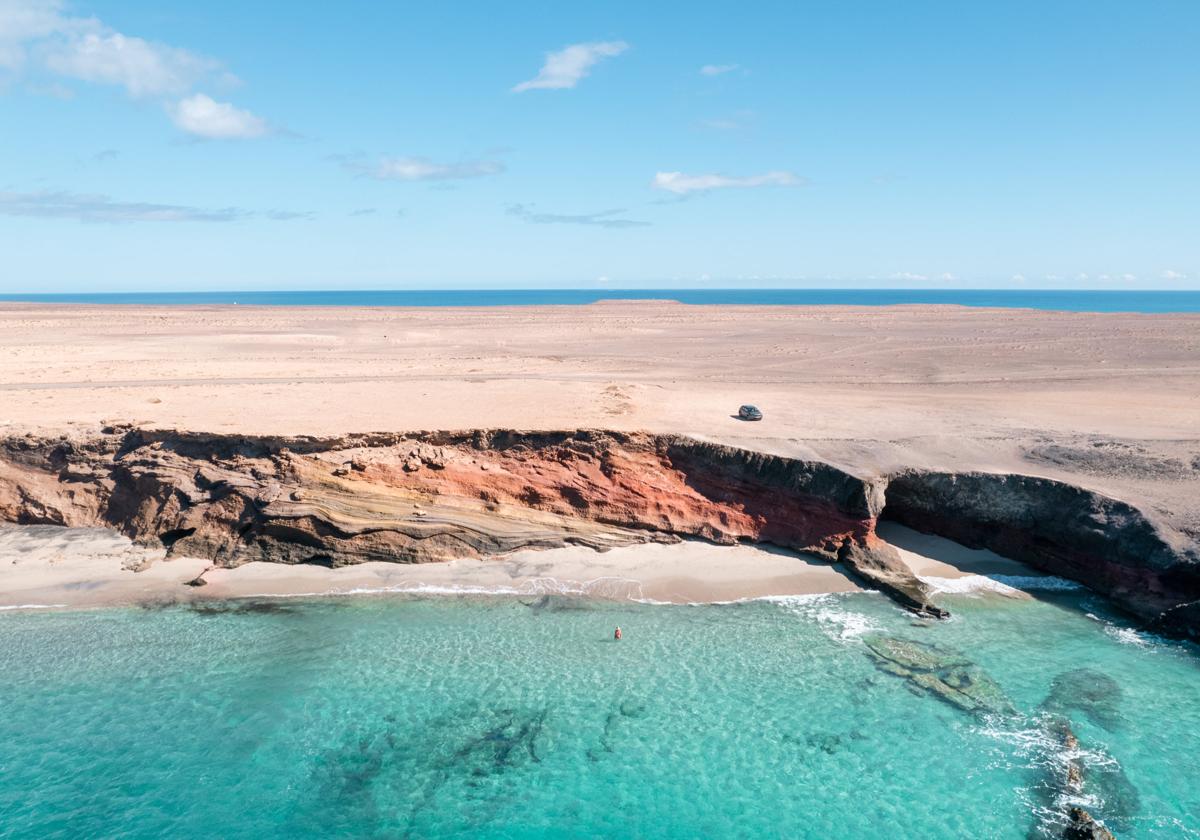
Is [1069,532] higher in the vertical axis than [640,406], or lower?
lower

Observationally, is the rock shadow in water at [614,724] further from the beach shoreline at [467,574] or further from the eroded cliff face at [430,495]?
the eroded cliff face at [430,495]

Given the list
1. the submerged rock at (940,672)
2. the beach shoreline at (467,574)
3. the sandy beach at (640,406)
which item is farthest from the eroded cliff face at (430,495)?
the submerged rock at (940,672)

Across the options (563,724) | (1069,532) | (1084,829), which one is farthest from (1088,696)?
(563,724)

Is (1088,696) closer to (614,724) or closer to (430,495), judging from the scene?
(614,724)

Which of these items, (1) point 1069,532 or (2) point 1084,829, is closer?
(2) point 1084,829

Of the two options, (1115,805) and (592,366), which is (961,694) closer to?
(1115,805)

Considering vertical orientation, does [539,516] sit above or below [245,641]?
above

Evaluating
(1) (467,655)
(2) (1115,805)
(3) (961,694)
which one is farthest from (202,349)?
(2) (1115,805)
